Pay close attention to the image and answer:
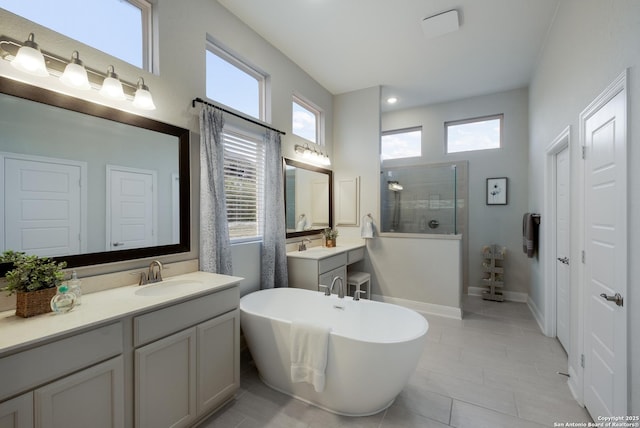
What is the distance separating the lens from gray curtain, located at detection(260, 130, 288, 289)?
2945 millimetres

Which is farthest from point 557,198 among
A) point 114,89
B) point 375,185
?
point 114,89

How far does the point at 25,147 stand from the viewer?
147 centimetres

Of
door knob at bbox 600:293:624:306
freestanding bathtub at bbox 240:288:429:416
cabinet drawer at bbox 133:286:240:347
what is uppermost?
door knob at bbox 600:293:624:306

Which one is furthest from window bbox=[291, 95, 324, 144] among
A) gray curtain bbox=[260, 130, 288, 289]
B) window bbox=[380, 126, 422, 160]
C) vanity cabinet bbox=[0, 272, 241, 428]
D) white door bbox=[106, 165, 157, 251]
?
vanity cabinet bbox=[0, 272, 241, 428]

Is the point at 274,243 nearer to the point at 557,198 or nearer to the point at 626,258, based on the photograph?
the point at 626,258

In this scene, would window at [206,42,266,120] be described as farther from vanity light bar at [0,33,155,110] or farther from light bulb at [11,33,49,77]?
light bulb at [11,33,49,77]

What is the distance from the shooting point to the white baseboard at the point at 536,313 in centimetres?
328

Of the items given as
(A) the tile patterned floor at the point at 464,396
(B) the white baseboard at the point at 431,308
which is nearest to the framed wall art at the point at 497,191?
(B) the white baseboard at the point at 431,308

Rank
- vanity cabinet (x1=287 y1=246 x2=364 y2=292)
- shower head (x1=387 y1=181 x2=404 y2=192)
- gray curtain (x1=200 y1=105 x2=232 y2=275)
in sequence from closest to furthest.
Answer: gray curtain (x1=200 y1=105 x2=232 y2=275), vanity cabinet (x1=287 y1=246 x2=364 y2=292), shower head (x1=387 y1=181 x2=404 y2=192)

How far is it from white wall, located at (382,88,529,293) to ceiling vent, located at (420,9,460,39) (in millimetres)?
2085

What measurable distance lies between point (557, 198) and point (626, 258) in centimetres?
183

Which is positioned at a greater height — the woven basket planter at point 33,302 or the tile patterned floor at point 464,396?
the woven basket planter at point 33,302

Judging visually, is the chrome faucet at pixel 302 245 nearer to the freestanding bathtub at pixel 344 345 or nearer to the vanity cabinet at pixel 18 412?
the freestanding bathtub at pixel 344 345

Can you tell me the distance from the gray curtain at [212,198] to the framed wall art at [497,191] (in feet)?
13.6
